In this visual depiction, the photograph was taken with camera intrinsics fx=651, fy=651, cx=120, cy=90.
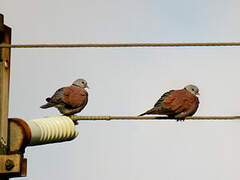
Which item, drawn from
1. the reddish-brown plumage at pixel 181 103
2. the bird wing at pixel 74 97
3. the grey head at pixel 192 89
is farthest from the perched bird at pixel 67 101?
the grey head at pixel 192 89

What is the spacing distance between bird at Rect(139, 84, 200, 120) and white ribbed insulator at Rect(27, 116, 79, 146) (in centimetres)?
697

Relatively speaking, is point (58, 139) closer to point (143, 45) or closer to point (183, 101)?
point (143, 45)

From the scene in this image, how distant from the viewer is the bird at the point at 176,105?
12.6 m

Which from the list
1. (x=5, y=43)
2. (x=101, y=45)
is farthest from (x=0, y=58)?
(x=101, y=45)

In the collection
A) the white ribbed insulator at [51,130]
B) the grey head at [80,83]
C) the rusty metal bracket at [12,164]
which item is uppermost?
the grey head at [80,83]

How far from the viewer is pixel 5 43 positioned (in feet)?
17.0

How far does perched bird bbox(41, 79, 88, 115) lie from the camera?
13338mm

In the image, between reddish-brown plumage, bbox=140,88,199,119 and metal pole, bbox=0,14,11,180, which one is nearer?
metal pole, bbox=0,14,11,180

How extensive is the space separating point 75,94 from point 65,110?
0.40 m

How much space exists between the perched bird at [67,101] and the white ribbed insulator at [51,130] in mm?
7619

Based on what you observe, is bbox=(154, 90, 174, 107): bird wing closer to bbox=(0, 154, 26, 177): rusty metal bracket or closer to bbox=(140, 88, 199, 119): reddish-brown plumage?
bbox=(140, 88, 199, 119): reddish-brown plumage

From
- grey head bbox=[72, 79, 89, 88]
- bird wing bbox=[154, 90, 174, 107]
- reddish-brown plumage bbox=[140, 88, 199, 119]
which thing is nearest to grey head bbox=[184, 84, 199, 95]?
reddish-brown plumage bbox=[140, 88, 199, 119]

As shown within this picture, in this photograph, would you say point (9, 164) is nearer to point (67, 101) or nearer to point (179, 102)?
point (179, 102)

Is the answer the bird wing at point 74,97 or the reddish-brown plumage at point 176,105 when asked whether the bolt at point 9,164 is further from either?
the bird wing at point 74,97
